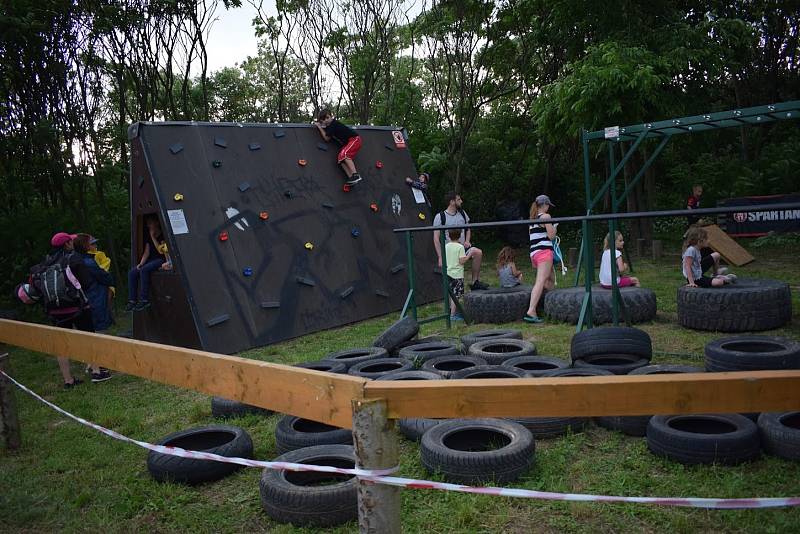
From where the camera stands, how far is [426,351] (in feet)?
20.8

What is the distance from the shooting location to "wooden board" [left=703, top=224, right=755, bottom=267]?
12242 mm

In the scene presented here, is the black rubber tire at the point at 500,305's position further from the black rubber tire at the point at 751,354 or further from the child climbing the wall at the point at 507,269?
the black rubber tire at the point at 751,354

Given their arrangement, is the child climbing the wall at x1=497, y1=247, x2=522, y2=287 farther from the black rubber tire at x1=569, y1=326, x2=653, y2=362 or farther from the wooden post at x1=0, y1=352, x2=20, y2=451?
the wooden post at x1=0, y1=352, x2=20, y2=451

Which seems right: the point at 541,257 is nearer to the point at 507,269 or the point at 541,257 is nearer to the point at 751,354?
the point at 507,269

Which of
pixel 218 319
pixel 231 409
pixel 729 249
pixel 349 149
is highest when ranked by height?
pixel 349 149

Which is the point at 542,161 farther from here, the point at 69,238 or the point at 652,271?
the point at 69,238

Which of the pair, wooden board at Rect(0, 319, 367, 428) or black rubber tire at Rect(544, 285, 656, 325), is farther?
black rubber tire at Rect(544, 285, 656, 325)

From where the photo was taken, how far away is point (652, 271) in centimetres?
1209

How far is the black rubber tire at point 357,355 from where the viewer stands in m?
6.12

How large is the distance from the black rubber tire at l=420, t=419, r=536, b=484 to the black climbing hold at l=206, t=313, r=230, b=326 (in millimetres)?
4547

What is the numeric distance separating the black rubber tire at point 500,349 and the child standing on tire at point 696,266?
8.21 feet

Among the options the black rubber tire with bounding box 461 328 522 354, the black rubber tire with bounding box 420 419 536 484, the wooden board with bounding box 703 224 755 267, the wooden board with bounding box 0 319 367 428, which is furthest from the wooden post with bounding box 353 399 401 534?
the wooden board with bounding box 703 224 755 267

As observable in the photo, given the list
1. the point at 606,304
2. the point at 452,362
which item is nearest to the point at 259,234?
the point at 452,362

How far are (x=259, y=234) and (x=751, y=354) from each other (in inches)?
245
